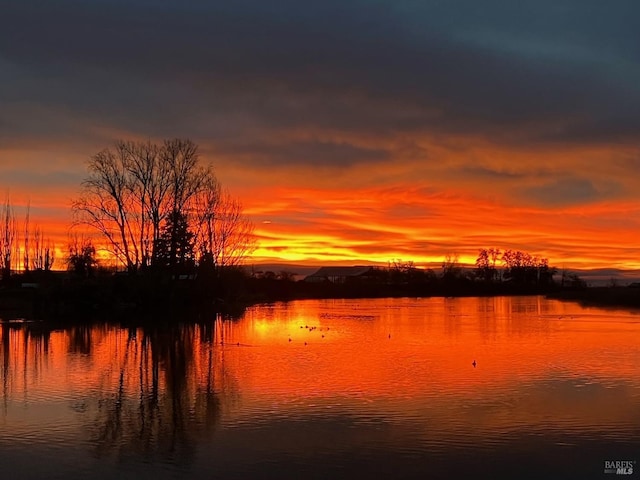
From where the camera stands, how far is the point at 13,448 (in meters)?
9.02

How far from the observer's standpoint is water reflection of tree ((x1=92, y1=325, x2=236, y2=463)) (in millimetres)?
9391

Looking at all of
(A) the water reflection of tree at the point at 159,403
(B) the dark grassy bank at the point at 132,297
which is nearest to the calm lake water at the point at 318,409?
(A) the water reflection of tree at the point at 159,403

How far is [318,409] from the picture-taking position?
11.4m

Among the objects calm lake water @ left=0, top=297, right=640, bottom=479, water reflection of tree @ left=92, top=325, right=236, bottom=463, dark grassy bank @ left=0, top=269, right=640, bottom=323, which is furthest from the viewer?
dark grassy bank @ left=0, top=269, right=640, bottom=323

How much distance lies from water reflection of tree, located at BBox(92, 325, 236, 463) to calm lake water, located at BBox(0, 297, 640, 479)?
5 centimetres

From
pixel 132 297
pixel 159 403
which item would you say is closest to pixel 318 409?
pixel 159 403

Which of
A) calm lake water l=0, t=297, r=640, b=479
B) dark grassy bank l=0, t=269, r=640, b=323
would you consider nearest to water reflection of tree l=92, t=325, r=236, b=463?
calm lake water l=0, t=297, r=640, b=479

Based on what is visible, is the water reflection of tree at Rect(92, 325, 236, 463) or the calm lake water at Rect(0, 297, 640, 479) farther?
the water reflection of tree at Rect(92, 325, 236, 463)

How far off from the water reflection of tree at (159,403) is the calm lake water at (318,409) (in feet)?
0.15

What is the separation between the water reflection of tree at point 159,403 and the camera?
939cm

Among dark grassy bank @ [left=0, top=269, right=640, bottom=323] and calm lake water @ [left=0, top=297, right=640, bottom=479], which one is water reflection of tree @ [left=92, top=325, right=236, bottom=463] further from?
dark grassy bank @ [left=0, top=269, right=640, bottom=323]

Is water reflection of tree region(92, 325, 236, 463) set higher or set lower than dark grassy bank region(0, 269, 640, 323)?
lower

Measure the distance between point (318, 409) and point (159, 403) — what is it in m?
2.98

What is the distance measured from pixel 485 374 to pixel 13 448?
1007cm
